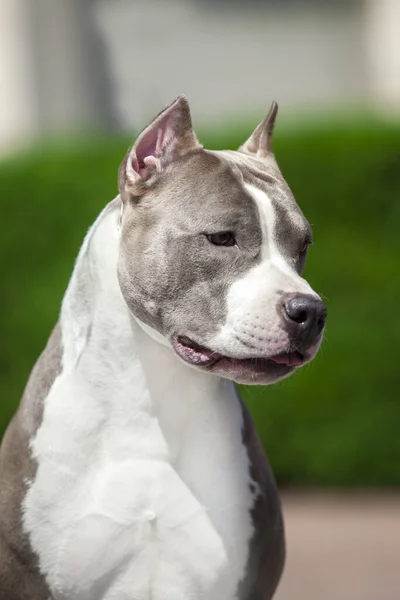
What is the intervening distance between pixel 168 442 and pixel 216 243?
591 millimetres

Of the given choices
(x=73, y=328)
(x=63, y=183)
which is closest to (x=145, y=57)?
(x=63, y=183)

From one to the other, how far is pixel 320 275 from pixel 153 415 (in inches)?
193

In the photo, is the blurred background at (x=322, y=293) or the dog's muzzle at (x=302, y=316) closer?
the dog's muzzle at (x=302, y=316)

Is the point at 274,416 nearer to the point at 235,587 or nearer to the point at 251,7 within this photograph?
the point at 235,587

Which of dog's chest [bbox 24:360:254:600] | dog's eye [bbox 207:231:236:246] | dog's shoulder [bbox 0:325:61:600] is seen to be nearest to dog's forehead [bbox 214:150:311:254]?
dog's eye [bbox 207:231:236:246]

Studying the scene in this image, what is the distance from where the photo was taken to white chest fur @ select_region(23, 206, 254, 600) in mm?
3348

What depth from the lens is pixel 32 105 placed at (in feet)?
39.5

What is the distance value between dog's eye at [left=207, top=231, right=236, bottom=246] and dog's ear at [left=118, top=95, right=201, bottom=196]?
272 mm

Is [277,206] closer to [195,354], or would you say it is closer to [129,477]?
[195,354]

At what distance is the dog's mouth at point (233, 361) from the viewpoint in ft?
10.6

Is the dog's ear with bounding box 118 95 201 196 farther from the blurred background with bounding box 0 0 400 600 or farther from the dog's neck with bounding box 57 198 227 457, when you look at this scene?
the blurred background with bounding box 0 0 400 600

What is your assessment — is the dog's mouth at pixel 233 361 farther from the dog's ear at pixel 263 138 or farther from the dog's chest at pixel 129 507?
the dog's ear at pixel 263 138

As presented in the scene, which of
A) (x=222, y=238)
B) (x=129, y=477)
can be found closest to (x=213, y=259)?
(x=222, y=238)

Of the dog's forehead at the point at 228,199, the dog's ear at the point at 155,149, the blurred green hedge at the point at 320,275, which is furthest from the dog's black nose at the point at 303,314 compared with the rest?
the blurred green hedge at the point at 320,275
